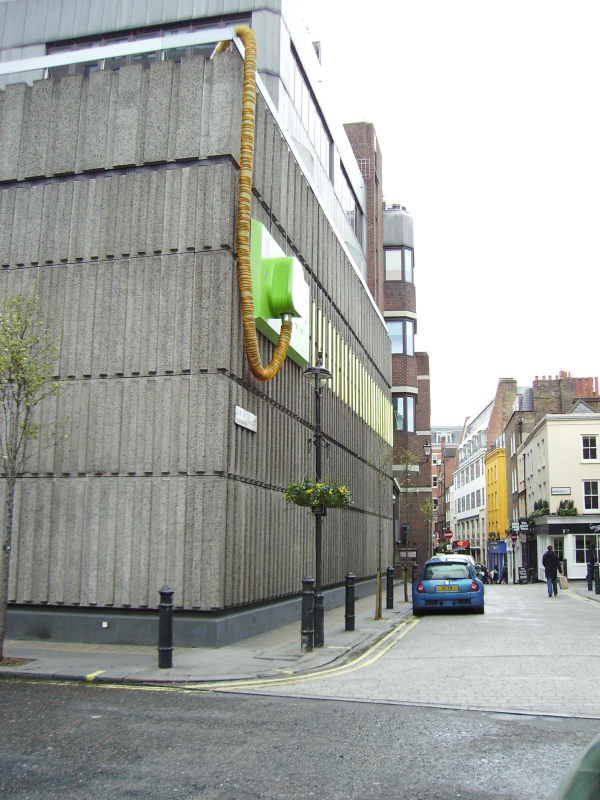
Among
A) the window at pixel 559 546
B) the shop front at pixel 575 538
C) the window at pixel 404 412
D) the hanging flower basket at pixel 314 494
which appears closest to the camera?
the hanging flower basket at pixel 314 494

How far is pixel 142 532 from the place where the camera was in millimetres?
12641

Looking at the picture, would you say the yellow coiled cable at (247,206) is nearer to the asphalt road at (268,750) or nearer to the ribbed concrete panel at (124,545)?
the ribbed concrete panel at (124,545)

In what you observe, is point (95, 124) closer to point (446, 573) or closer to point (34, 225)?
point (34, 225)

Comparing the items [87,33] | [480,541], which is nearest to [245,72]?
[87,33]

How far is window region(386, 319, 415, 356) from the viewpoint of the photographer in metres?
44.4

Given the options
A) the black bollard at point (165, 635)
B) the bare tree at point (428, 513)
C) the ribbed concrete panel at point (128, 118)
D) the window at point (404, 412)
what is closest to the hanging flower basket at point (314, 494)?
the black bollard at point (165, 635)

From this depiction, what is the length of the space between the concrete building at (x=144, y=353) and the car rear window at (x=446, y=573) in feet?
15.0

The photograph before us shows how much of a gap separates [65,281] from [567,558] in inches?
1504

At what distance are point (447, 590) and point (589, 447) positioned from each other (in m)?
29.7

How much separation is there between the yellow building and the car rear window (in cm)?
5066

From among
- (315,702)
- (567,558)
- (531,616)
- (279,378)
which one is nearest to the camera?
(315,702)

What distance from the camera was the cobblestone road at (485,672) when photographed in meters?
8.45

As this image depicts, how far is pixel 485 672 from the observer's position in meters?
10.4

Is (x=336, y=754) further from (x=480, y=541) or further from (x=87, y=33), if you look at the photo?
(x=480, y=541)
